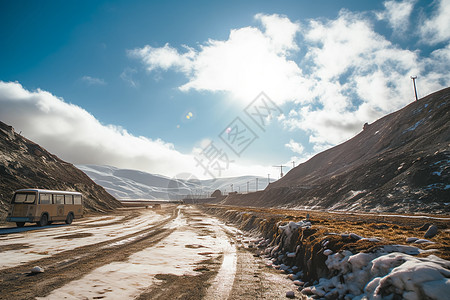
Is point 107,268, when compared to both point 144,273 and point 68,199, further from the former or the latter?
point 68,199

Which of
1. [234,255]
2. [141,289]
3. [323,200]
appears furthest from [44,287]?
[323,200]

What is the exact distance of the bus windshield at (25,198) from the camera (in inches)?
790

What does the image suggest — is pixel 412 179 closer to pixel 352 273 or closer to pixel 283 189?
pixel 352 273

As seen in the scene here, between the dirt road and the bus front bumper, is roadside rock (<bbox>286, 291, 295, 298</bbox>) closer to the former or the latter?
the dirt road

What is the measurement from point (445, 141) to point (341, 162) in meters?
36.4

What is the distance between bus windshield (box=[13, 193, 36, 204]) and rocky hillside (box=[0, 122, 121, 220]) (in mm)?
5368

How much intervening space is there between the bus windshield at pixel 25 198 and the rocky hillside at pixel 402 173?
36992 millimetres

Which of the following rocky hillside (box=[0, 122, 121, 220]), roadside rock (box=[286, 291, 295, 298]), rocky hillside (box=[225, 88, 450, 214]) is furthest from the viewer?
rocky hillside (box=[0, 122, 121, 220])

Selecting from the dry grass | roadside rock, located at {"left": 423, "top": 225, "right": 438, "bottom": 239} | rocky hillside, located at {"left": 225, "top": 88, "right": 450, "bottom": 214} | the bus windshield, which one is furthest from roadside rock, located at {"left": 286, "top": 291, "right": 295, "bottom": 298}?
rocky hillside, located at {"left": 225, "top": 88, "right": 450, "bottom": 214}

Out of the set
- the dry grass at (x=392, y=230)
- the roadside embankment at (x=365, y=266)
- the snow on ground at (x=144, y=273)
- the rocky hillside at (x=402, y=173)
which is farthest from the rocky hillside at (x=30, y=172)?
the rocky hillside at (x=402, y=173)

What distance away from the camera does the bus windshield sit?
2006 centimetres

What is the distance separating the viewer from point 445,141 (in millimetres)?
36312

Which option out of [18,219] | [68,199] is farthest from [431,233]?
[68,199]

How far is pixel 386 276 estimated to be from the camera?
4266 millimetres
